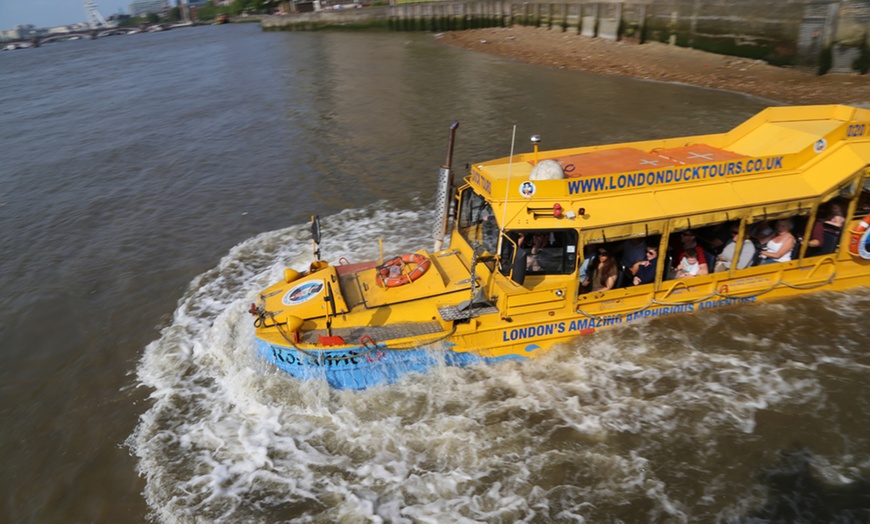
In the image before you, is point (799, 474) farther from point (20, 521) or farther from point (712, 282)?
point (20, 521)

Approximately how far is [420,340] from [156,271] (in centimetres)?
868

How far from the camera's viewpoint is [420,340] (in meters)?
7.29

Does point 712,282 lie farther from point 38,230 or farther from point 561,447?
point 38,230

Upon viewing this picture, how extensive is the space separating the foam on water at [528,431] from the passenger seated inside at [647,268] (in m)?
0.77

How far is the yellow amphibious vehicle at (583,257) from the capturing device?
7.43 meters

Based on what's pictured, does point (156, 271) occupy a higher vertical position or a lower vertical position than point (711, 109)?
lower

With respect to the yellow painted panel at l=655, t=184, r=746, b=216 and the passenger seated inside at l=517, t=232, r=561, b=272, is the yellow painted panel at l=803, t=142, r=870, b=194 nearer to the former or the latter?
the yellow painted panel at l=655, t=184, r=746, b=216

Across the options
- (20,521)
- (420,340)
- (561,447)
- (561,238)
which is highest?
(561,238)

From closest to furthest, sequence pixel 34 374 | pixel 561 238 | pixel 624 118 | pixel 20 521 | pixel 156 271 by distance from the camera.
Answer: pixel 20 521, pixel 561 238, pixel 34 374, pixel 156 271, pixel 624 118

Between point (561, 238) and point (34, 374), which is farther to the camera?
point (34, 374)

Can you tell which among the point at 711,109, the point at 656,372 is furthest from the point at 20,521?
the point at 711,109

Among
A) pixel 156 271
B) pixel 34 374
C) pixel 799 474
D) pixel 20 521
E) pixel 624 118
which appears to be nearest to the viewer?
pixel 799 474

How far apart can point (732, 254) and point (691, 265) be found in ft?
2.04

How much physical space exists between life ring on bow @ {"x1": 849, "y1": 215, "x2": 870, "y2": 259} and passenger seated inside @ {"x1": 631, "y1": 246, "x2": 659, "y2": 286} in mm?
3203
